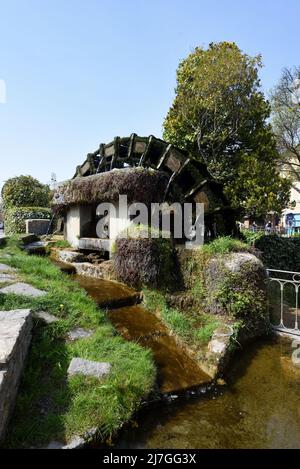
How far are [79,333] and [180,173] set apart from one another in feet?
16.3

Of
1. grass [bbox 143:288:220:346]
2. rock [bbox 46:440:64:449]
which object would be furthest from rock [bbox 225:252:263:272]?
rock [bbox 46:440:64:449]

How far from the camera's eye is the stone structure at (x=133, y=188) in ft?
21.7

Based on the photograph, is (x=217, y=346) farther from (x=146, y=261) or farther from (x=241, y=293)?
(x=146, y=261)

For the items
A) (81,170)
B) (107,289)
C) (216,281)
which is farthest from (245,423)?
(81,170)

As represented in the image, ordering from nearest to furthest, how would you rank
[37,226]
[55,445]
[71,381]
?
[55,445]
[71,381]
[37,226]

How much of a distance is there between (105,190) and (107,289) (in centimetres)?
249

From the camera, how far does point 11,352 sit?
2541 millimetres

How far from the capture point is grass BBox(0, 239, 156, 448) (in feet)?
8.36

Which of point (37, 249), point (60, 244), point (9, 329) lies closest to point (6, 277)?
point (9, 329)

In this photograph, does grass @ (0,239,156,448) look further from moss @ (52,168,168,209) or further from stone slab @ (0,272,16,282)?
moss @ (52,168,168,209)

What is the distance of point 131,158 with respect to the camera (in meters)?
8.86

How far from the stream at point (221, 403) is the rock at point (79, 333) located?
1.93 ft

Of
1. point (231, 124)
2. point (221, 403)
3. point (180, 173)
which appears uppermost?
point (231, 124)

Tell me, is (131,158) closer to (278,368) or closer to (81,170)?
(81,170)
